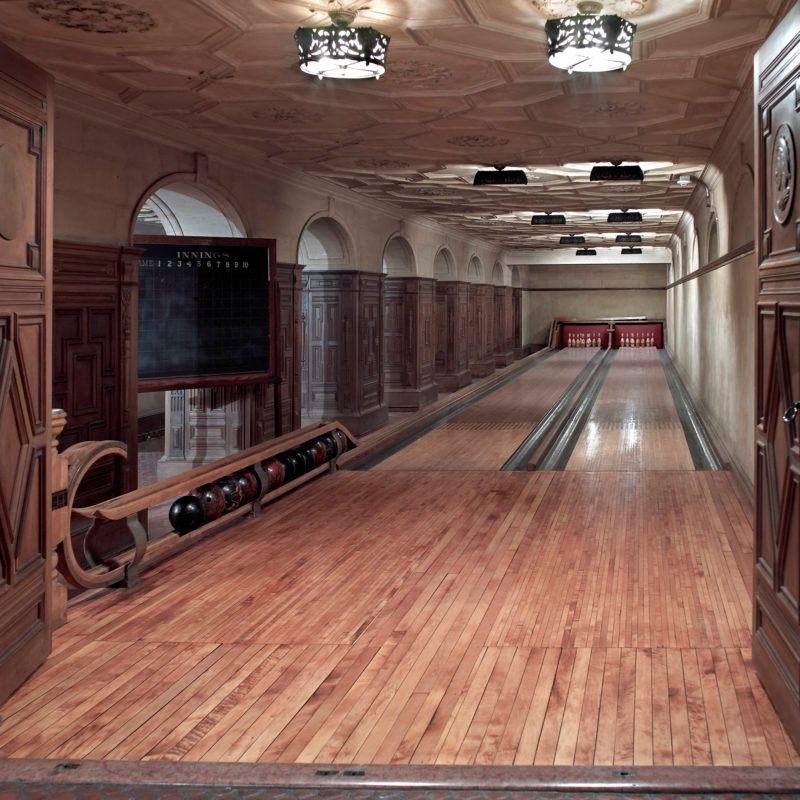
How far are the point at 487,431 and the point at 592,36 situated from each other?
7253mm

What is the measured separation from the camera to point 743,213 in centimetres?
881

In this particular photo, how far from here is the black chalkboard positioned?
8.85m

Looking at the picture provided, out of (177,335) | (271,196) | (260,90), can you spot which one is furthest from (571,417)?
(260,90)

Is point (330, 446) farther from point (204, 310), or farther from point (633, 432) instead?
point (633, 432)

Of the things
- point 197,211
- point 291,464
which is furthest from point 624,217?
point 291,464

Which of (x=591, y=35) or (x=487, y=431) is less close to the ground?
(x=591, y=35)

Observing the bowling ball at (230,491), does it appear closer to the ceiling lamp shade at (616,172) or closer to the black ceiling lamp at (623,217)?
the ceiling lamp shade at (616,172)

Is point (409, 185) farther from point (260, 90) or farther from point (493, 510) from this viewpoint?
point (493, 510)

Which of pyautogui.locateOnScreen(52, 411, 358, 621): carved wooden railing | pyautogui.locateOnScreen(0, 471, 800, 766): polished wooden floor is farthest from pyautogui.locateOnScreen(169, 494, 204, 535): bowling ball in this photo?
pyautogui.locateOnScreen(0, 471, 800, 766): polished wooden floor

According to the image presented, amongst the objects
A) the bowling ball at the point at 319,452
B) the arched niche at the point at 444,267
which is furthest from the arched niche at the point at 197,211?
the arched niche at the point at 444,267

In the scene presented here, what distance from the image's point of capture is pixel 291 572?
5.51 meters

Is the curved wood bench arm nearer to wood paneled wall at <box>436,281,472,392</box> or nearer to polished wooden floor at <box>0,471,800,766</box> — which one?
polished wooden floor at <box>0,471,800,766</box>

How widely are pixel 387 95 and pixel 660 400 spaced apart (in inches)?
380

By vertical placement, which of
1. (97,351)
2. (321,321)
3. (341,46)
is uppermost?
(341,46)
